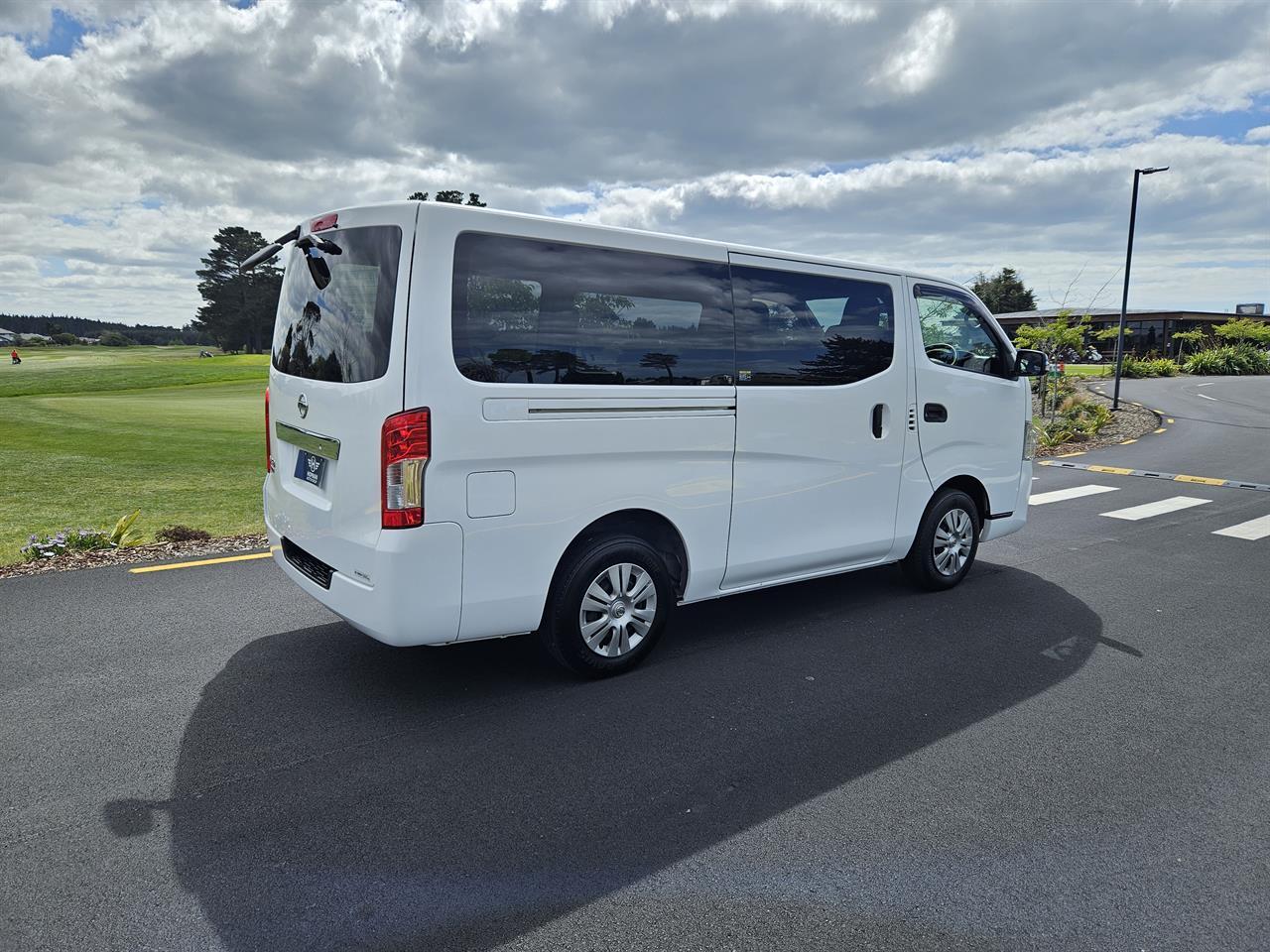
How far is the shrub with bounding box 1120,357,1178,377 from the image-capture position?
123 ft

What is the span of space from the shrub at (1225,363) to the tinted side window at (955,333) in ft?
146

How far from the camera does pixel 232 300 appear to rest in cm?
7238

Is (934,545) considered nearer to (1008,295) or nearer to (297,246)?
(297,246)

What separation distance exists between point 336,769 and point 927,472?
3.95m

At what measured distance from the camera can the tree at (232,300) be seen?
69562 millimetres

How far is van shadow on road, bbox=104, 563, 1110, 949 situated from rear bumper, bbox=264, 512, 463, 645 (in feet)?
1.56

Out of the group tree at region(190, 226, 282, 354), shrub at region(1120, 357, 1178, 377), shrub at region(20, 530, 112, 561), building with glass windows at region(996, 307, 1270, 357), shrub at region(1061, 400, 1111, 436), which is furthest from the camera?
tree at region(190, 226, 282, 354)

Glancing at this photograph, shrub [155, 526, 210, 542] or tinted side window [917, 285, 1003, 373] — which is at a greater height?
tinted side window [917, 285, 1003, 373]

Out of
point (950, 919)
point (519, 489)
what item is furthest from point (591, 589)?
point (950, 919)

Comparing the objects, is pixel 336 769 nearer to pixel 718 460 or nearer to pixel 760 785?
pixel 760 785

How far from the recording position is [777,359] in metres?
4.54

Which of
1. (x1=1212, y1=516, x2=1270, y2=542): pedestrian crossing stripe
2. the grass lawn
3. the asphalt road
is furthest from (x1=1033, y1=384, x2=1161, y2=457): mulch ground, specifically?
the grass lawn

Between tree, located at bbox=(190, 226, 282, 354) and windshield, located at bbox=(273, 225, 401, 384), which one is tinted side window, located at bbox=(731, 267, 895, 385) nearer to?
windshield, located at bbox=(273, 225, 401, 384)

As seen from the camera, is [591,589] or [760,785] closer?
[760,785]
